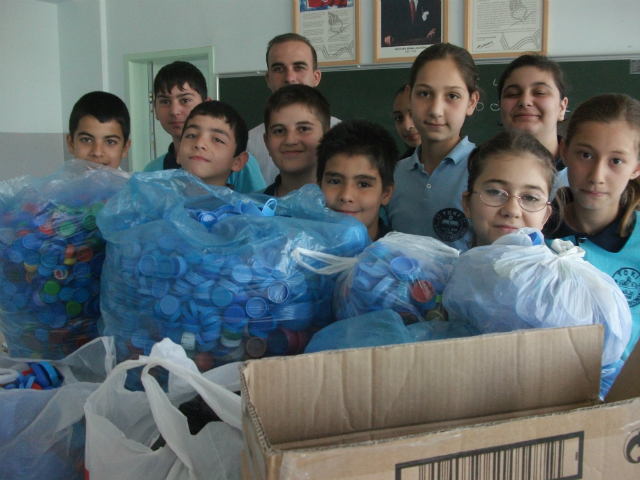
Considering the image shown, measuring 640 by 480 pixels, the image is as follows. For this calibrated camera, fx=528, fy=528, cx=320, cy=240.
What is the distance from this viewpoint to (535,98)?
5.26ft

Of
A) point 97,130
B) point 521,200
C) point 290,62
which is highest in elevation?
point 290,62

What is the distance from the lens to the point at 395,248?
0.91 meters

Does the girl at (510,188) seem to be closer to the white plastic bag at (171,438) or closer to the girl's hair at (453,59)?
the girl's hair at (453,59)

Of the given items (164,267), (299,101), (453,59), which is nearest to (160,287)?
(164,267)

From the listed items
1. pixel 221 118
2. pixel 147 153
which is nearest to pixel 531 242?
pixel 221 118

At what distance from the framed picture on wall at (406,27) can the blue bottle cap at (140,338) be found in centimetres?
307

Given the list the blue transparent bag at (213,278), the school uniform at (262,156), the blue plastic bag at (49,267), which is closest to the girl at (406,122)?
the school uniform at (262,156)

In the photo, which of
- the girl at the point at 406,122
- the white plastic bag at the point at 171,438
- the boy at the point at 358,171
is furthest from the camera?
the girl at the point at 406,122

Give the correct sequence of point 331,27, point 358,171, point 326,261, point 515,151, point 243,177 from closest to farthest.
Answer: point 326,261, point 515,151, point 358,171, point 243,177, point 331,27

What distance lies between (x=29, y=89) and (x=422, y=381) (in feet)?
17.8

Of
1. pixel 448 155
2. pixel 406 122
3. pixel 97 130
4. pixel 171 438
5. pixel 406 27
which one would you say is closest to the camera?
pixel 171 438

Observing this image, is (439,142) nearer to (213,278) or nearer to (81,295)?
(213,278)

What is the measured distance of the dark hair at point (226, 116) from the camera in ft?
5.71

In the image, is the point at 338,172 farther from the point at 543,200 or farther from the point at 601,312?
the point at 601,312
